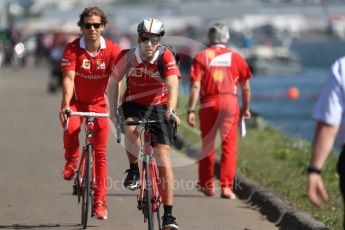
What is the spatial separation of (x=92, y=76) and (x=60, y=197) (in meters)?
2.52

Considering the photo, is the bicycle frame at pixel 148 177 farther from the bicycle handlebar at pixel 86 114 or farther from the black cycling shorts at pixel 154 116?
the bicycle handlebar at pixel 86 114

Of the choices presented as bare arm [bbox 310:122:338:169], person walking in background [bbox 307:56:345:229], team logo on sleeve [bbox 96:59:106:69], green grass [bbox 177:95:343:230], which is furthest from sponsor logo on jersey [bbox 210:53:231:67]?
bare arm [bbox 310:122:338:169]

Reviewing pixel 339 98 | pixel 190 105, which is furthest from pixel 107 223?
pixel 339 98

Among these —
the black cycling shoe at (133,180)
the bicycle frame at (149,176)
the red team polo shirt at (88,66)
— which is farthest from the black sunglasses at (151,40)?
the black cycling shoe at (133,180)

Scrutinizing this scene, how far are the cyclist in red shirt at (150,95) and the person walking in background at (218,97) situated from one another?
2.93 m

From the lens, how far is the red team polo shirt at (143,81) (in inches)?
421

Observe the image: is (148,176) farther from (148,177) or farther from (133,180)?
(133,180)

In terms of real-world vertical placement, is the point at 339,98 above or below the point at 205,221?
above

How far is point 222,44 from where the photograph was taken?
46.7ft

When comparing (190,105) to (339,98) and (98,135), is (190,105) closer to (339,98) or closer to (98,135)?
(98,135)

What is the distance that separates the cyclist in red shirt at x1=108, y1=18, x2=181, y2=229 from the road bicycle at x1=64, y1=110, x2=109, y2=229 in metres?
0.30

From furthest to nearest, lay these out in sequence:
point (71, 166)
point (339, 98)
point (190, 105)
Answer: point (190, 105), point (71, 166), point (339, 98)

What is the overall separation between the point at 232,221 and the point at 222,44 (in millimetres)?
2855

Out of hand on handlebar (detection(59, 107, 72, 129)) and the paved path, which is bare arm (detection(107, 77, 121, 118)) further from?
the paved path
